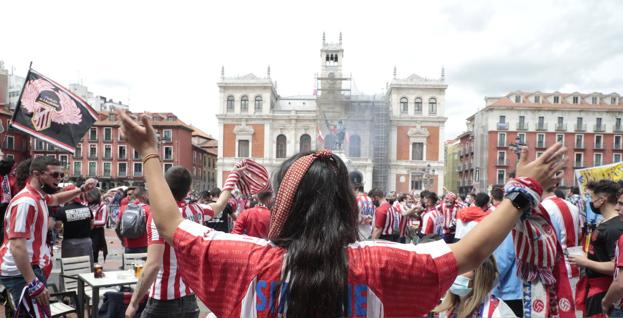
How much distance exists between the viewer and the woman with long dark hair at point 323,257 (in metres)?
1.32

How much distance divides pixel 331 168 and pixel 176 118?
59228 mm

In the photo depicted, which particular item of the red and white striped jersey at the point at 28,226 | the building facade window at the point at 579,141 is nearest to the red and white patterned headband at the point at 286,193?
the red and white striped jersey at the point at 28,226

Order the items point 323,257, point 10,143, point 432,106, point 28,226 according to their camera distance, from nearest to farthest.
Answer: point 323,257, point 28,226, point 10,143, point 432,106

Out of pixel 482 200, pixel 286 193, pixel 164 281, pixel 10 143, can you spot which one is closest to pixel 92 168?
pixel 10 143

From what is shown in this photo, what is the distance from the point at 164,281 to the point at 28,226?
1346 millimetres

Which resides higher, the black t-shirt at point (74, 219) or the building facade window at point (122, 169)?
the black t-shirt at point (74, 219)

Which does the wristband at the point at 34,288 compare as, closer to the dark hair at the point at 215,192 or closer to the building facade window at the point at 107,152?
the dark hair at the point at 215,192

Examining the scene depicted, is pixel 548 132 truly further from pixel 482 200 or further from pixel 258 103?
pixel 482 200

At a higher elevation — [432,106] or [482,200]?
[432,106]

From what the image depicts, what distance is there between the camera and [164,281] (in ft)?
9.99

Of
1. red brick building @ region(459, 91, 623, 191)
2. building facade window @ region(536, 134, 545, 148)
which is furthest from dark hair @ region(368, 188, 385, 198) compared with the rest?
building facade window @ region(536, 134, 545, 148)

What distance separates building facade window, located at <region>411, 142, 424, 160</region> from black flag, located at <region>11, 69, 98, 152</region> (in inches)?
2080

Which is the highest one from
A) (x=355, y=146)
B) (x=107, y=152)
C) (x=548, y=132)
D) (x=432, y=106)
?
(x=432, y=106)

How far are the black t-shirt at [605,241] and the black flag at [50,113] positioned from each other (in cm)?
513
